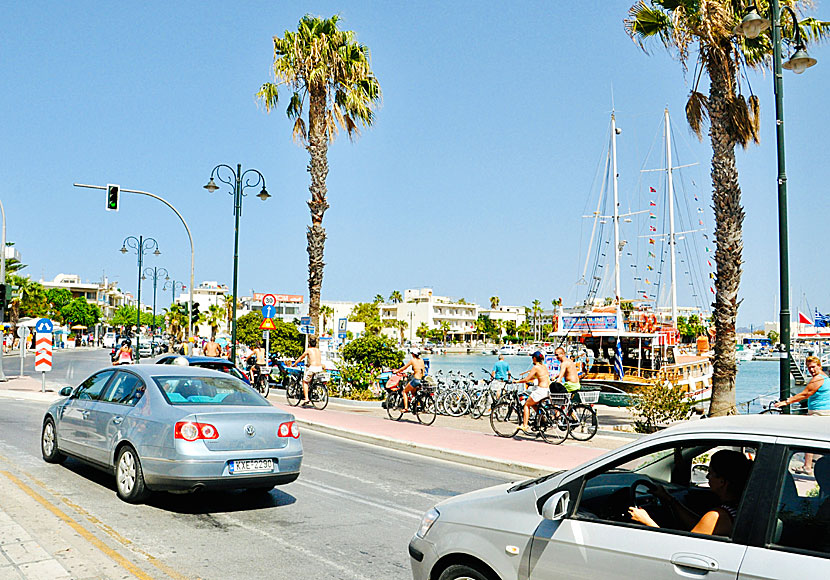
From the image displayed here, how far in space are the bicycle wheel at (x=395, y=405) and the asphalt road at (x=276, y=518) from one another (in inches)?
243

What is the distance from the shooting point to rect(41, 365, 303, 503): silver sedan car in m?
7.64

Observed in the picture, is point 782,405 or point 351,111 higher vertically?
point 351,111

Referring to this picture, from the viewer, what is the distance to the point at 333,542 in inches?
270

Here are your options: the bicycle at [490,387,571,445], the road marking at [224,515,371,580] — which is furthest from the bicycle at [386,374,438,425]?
the road marking at [224,515,371,580]

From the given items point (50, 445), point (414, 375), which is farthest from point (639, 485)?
point (414, 375)

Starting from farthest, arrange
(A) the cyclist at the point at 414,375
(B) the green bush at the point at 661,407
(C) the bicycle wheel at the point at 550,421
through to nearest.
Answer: (A) the cyclist at the point at 414,375 → (B) the green bush at the point at 661,407 → (C) the bicycle wheel at the point at 550,421

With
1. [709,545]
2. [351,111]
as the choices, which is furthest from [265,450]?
[351,111]

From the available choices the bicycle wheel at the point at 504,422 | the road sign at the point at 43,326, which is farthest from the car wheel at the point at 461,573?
the road sign at the point at 43,326

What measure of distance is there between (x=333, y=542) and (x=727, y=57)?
1643cm

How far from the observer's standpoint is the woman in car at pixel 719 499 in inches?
137

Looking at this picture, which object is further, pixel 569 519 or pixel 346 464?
pixel 346 464

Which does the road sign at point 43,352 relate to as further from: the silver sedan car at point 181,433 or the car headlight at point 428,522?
the car headlight at point 428,522

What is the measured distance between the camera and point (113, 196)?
26.3 m

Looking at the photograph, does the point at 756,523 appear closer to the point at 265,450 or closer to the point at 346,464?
the point at 265,450
